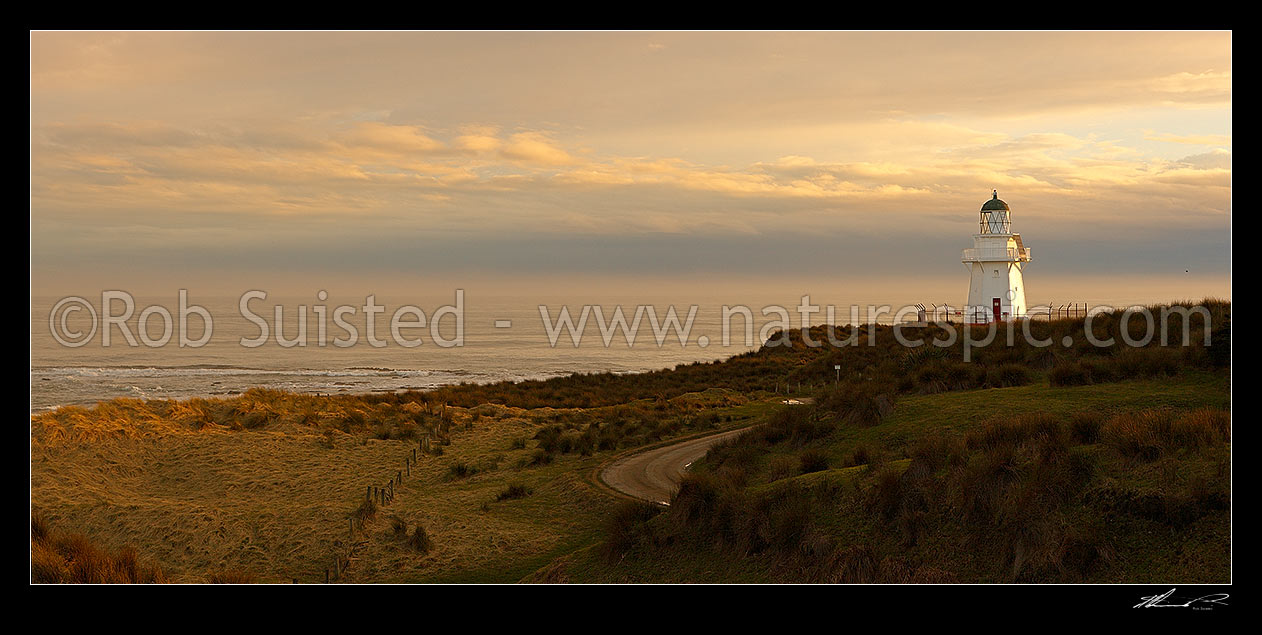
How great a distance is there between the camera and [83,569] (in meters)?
11.5

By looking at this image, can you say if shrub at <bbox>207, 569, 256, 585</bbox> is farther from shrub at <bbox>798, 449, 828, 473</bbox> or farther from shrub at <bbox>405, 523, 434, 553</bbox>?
shrub at <bbox>798, 449, 828, 473</bbox>

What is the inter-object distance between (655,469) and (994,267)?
30062 millimetres

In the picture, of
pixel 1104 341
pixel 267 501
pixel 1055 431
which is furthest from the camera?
pixel 1104 341

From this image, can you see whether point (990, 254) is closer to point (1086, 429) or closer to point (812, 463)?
point (812, 463)

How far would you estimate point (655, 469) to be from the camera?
19.9 metres

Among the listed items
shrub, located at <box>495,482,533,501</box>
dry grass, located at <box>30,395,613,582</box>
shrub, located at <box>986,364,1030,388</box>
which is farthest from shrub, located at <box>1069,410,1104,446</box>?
shrub, located at <box>495,482,533,501</box>

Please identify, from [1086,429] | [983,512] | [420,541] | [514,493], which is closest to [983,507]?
[983,512]

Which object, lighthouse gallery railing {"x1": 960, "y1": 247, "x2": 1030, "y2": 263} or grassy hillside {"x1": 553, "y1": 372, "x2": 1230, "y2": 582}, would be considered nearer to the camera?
grassy hillside {"x1": 553, "y1": 372, "x2": 1230, "y2": 582}

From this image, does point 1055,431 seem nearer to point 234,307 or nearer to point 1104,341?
point 1104,341

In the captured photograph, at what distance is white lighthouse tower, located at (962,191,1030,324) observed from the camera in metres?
42.6
